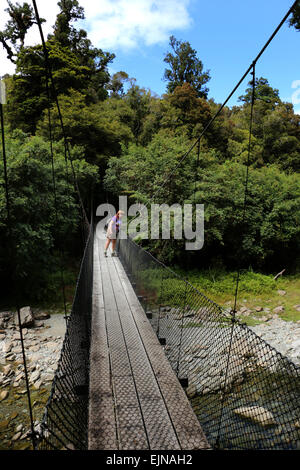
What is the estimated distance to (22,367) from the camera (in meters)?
4.11

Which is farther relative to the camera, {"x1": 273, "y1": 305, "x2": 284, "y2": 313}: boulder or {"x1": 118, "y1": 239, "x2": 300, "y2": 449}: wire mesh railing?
{"x1": 273, "y1": 305, "x2": 284, "y2": 313}: boulder

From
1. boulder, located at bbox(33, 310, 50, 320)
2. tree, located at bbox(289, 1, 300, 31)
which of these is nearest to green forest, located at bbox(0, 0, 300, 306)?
tree, located at bbox(289, 1, 300, 31)

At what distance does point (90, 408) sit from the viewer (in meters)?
1.82

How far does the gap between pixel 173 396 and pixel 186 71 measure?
2006 centimetres

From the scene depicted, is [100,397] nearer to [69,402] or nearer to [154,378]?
[154,378]

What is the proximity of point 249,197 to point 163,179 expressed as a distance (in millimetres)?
2701

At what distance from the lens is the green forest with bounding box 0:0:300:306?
6.09m

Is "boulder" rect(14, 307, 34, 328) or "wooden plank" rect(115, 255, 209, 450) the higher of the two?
"wooden plank" rect(115, 255, 209, 450)

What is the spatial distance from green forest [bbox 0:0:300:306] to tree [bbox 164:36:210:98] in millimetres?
63

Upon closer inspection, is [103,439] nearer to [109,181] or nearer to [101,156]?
[109,181]

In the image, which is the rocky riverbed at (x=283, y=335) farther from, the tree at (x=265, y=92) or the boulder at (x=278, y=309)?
the tree at (x=265, y=92)

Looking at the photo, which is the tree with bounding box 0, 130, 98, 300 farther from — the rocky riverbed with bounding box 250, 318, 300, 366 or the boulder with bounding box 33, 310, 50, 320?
the rocky riverbed with bounding box 250, 318, 300, 366

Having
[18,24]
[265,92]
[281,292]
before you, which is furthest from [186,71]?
[281,292]

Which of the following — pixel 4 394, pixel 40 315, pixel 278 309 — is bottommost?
pixel 4 394
